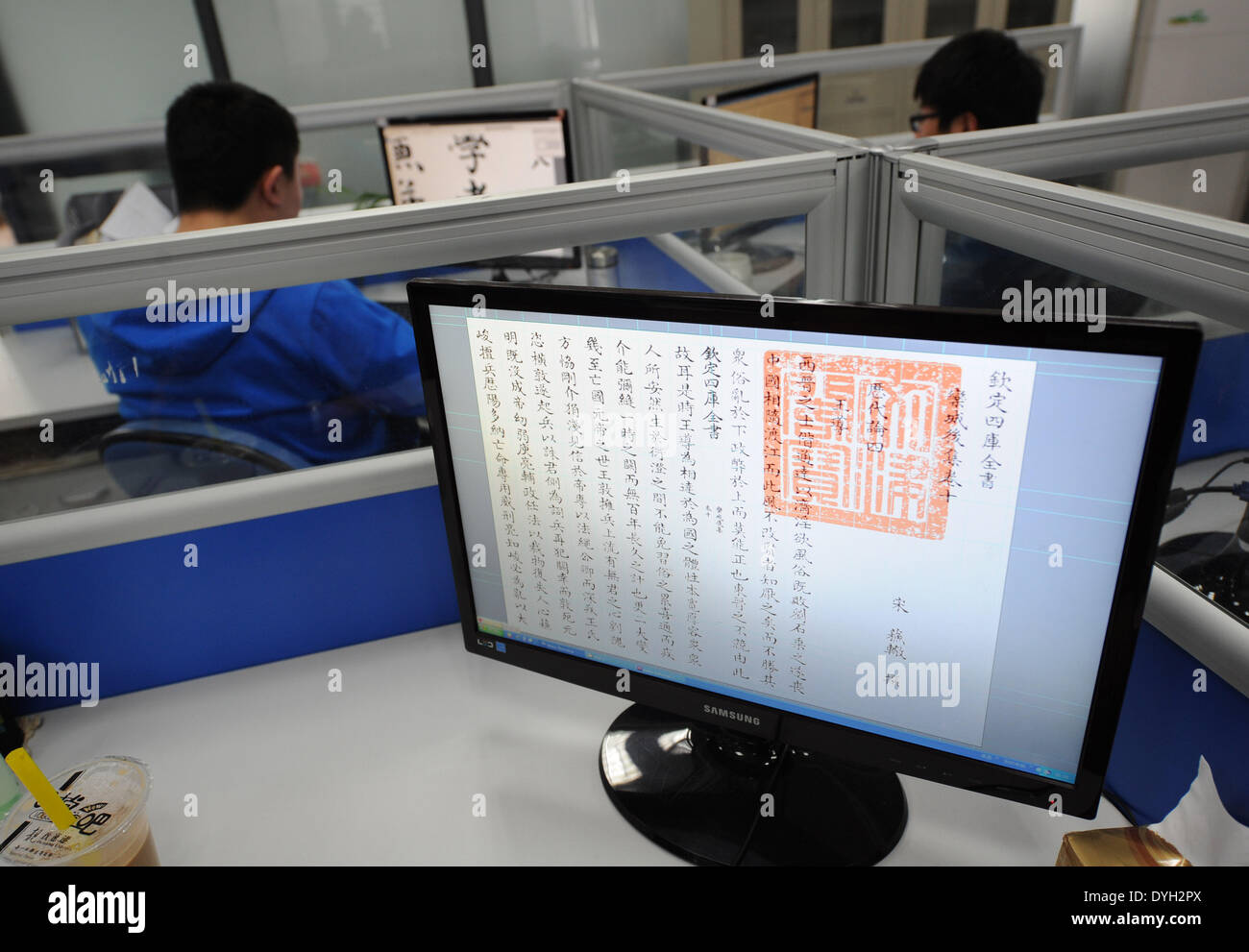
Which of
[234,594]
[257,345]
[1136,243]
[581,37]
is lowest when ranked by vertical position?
[234,594]

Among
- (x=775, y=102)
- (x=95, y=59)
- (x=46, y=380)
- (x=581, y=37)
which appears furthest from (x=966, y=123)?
(x=95, y=59)

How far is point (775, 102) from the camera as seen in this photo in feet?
6.05

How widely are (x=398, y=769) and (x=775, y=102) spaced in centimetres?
162

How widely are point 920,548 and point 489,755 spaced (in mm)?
446

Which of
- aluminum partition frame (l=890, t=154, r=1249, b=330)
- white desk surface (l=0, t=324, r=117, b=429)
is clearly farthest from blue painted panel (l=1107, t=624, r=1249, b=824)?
white desk surface (l=0, t=324, r=117, b=429)

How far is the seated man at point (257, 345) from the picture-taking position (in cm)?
124

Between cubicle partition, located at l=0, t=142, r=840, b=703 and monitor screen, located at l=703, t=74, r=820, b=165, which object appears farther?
monitor screen, located at l=703, t=74, r=820, b=165

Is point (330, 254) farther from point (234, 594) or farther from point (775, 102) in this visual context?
point (775, 102)

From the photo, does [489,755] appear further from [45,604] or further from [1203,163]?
[1203,163]

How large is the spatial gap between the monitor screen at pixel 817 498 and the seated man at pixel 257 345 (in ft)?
1.88

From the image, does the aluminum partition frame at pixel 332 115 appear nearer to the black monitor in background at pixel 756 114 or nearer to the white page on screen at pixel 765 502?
the black monitor in background at pixel 756 114

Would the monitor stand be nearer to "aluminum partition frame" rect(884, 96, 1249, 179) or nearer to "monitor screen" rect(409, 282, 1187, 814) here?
"monitor screen" rect(409, 282, 1187, 814)

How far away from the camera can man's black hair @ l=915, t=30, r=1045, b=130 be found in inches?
67.6

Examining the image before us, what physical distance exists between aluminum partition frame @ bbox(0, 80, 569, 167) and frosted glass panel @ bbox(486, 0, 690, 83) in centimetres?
174
